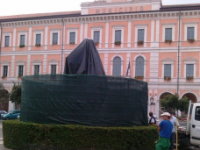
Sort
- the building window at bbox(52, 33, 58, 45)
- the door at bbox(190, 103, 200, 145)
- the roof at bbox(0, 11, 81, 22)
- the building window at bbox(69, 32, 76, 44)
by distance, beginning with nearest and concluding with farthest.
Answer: the door at bbox(190, 103, 200, 145), the building window at bbox(69, 32, 76, 44), the building window at bbox(52, 33, 58, 45), the roof at bbox(0, 11, 81, 22)

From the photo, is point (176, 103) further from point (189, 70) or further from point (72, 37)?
point (72, 37)

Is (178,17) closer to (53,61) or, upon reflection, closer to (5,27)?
(53,61)

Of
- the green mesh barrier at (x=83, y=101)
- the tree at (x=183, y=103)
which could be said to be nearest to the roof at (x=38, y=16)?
the tree at (x=183, y=103)

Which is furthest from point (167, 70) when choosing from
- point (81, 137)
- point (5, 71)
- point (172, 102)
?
point (81, 137)

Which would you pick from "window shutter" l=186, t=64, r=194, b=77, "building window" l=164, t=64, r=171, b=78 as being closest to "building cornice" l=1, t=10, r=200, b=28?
"building window" l=164, t=64, r=171, b=78

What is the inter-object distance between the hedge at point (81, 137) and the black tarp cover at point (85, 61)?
10.1ft

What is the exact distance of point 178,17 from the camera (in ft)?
120

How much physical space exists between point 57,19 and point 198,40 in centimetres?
1845

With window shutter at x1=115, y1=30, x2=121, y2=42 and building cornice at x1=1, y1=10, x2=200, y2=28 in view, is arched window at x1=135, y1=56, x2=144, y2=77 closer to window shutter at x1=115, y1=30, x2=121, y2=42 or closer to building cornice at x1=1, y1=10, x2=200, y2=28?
window shutter at x1=115, y1=30, x2=121, y2=42

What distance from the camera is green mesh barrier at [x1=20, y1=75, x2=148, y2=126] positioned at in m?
11.0

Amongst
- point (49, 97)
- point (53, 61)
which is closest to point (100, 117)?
point (49, 97)

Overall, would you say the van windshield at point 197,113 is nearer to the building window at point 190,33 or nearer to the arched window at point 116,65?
the building window at point 190,33

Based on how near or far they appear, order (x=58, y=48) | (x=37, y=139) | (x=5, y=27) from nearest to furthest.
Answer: (x=37, y=139)
(x=58, y=48)
(x=5, y=27)

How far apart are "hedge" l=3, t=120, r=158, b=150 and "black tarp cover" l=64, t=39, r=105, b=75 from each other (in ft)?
10.1
